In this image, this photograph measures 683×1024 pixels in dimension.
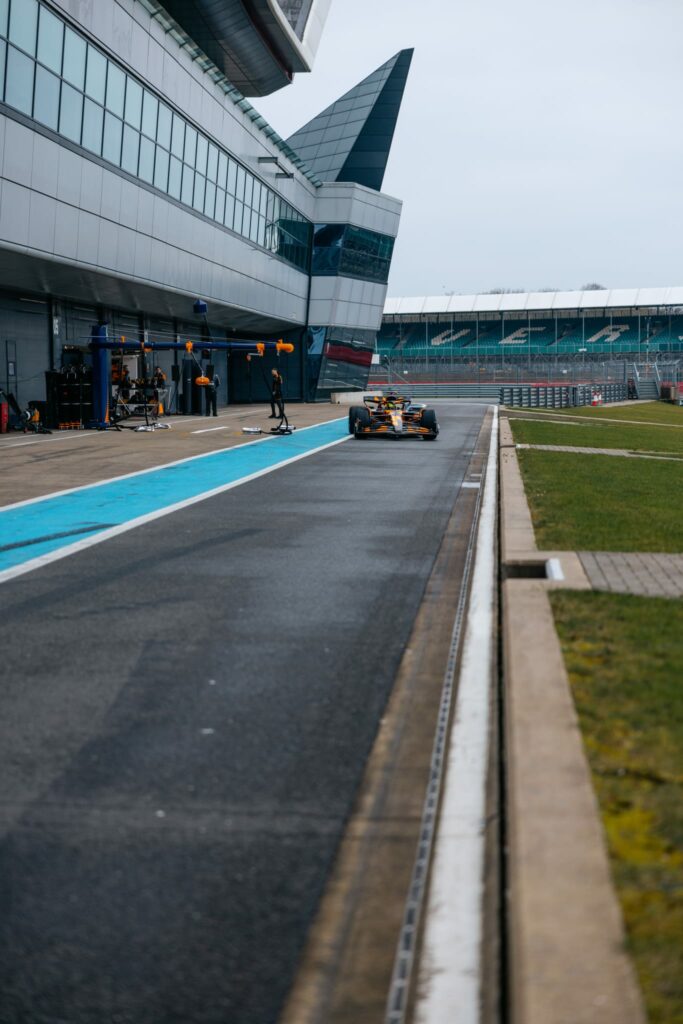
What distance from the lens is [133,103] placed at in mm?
34156

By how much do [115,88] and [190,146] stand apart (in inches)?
298

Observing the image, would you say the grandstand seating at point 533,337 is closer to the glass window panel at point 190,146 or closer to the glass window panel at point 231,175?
the glass window panel at point 231,175

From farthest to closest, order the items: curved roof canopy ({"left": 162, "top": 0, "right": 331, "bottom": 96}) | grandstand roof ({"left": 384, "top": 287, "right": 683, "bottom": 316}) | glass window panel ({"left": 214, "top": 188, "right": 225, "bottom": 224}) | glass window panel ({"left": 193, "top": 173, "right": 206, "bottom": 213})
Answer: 1. grandstand roof ({"left": 384, "top": 287, "right": 683, "bottom": 316})
2. glass window panel ({"left": 214, "top": 188, "right": 225, "bottom": 224})
3. curved roof canopy ({"left": 162, "top": 0, "right": 331, "bottom": 96})
4. glass window panel ({"left": 193, "top": 173, "right": 206, "bottom": 213})

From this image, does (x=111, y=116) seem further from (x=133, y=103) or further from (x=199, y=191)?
(x=199, y=191)

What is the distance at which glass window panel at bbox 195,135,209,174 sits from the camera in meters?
41.2

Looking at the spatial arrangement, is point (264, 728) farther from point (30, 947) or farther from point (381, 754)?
point (30, 947)

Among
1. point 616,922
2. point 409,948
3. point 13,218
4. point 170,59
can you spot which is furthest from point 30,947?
point 170,59

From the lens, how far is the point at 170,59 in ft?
120

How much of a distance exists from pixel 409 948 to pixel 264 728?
192 cm

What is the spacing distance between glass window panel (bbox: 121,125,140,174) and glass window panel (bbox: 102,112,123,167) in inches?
13.9

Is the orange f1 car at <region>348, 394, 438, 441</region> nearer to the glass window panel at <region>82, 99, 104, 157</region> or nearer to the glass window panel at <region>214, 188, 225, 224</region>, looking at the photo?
the glass window panel at <region>82, 99, 104, 157</region>

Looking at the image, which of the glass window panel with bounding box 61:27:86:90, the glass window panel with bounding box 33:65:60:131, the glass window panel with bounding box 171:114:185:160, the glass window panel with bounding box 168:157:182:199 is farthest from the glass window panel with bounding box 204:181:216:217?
the glass window panel with bounding box 33:65:60:131

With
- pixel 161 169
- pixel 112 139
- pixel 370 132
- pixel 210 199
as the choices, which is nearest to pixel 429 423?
pixel 112 139

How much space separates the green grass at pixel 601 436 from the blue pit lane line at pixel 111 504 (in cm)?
685
